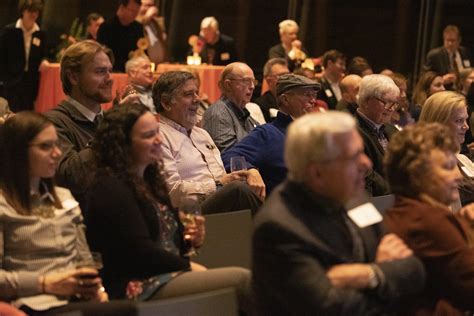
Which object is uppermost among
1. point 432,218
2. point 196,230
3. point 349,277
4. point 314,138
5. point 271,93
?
point 314,138

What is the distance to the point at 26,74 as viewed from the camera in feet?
35.5

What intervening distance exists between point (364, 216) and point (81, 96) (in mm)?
2217

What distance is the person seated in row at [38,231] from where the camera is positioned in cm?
338

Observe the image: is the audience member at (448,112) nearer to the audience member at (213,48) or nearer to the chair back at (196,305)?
the chair back at (196,305)

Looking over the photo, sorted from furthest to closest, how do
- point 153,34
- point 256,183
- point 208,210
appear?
1. point 153,34
2. point 256,183
3. point 208,210

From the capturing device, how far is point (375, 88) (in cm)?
612

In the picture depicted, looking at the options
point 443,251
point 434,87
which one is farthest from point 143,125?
point 434,87

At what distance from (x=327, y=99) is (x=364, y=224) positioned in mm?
7321

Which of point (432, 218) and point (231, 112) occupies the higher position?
point (432, 218)

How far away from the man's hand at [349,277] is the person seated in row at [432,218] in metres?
0.28

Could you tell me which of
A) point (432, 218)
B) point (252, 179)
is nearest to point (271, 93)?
point (252, 179)

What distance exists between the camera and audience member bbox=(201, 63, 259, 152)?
6.46 metres

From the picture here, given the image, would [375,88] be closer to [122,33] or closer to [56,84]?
[122,33]

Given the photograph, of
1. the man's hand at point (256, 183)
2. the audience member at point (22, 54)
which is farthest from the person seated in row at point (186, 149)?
the audience member at point (22, 54)
